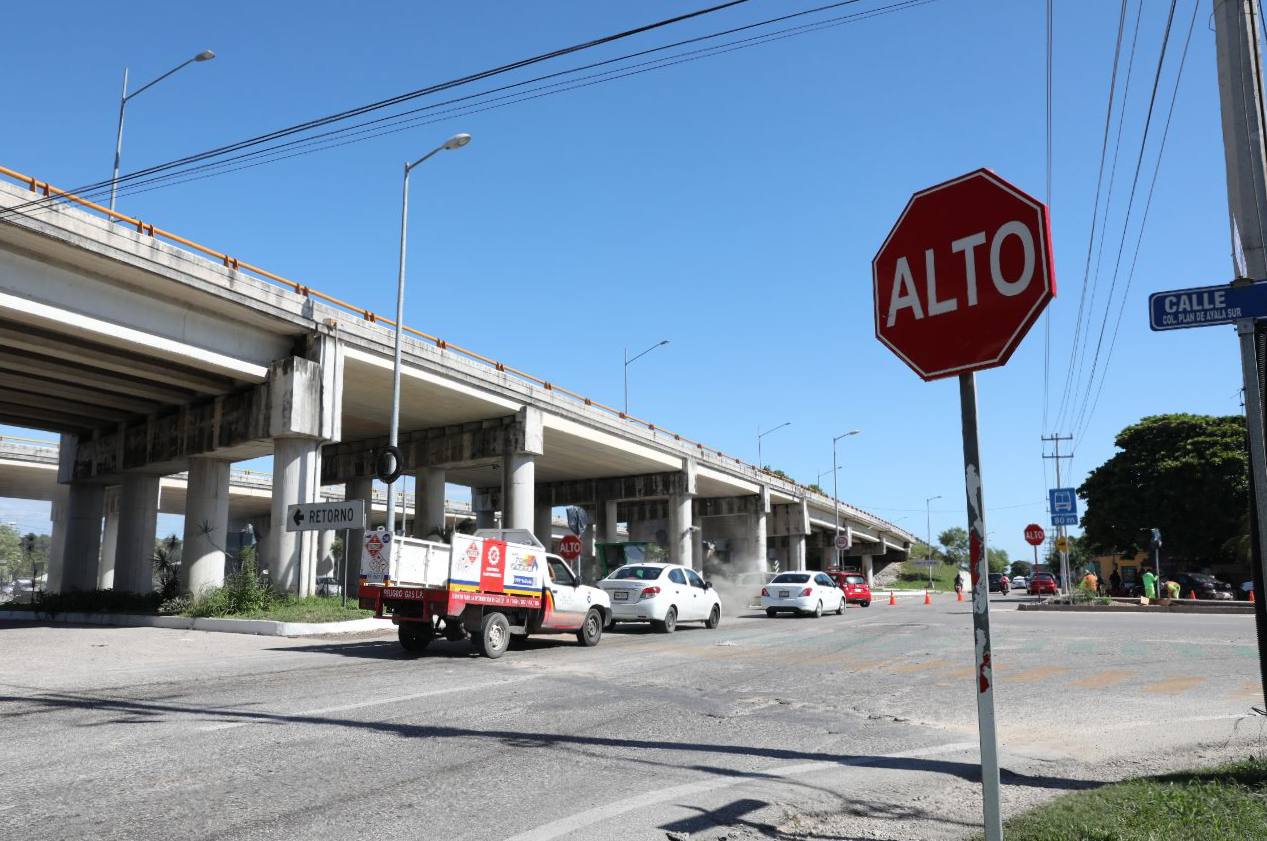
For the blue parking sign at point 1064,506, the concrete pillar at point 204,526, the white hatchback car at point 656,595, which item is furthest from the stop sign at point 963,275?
the blue parking sign at point 1064,506

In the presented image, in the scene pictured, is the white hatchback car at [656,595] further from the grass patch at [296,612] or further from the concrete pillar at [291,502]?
the concrete pillar at [291,502]

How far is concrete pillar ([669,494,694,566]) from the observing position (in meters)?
49.7

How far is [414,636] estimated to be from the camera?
1535 centimetres

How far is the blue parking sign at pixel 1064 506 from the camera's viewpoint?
34.5 m

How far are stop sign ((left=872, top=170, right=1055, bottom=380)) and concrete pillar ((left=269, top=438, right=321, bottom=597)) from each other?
23776 mm

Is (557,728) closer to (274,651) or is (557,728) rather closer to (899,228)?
(899,228)

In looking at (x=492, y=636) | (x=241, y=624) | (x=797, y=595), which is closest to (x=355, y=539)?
(x=241, y=624)

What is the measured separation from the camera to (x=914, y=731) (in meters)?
8.40

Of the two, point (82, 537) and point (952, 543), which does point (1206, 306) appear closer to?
point (82, 537)

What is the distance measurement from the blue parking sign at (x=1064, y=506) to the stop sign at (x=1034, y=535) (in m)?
0.75

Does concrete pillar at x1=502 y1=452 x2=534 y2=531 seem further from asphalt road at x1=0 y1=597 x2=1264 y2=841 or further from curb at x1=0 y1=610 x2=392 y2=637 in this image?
asphalt road at x1=0 y1=597 x2=1264 y2=841

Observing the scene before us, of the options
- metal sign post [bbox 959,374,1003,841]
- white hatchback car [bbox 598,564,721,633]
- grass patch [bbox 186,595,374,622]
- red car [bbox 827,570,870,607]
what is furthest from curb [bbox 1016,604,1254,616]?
metal sign post [bbox 959,374,1003,841]

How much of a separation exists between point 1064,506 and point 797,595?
12929 mm

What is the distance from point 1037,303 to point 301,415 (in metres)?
24.2
